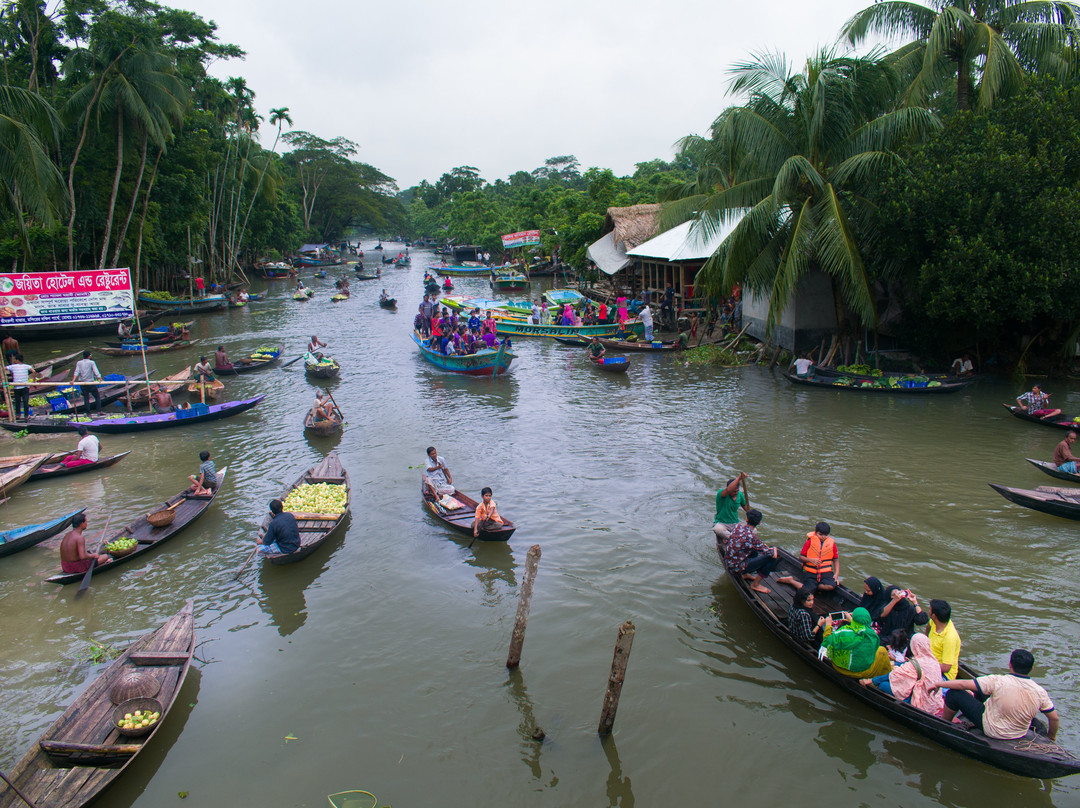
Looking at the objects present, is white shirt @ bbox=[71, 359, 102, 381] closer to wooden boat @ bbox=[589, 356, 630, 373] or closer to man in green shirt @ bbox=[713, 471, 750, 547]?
wooden boat @ bbox=[589, 356, 630, 373]

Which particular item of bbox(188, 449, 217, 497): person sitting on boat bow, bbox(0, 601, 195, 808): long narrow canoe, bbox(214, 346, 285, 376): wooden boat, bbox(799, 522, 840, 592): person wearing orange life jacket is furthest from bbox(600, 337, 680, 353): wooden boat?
bbox(0, 601, 195, 808): long narrow canoe

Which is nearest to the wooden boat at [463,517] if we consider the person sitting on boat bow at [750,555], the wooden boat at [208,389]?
the person sitting on boat bow at [750,555]

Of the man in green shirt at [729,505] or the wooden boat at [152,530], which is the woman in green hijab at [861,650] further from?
the wooden boat at [152,530]

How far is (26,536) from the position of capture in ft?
36.2

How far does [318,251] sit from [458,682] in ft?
234

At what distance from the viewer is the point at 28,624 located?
931 cm

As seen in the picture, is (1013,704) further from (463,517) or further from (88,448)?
(88,448)

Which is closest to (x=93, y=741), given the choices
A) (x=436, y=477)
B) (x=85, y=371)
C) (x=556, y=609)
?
(x=556, y=609)

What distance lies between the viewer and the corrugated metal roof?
83.5 feet

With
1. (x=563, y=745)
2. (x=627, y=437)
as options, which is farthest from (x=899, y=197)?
(x=563, y=745)

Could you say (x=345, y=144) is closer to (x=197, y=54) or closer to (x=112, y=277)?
(x=197, y=54)

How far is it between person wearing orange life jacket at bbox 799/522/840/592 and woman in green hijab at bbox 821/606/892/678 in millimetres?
1249

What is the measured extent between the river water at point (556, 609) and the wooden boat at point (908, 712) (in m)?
0.28

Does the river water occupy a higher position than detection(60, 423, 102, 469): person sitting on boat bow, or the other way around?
detection(60, 423, 102, 469): person sitting on boat bow
